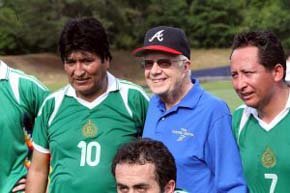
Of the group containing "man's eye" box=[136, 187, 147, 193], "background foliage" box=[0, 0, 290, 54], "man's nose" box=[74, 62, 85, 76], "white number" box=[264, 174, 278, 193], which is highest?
"background foliage" box=[0, 0, 290, 54]

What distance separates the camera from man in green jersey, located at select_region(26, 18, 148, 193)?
4.25 m

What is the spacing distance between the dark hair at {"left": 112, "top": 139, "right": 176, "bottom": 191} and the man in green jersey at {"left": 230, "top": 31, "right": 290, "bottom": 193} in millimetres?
780

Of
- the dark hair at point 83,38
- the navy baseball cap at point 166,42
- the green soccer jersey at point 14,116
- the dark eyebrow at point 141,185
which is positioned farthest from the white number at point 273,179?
the green soccer jersey at point 14,116

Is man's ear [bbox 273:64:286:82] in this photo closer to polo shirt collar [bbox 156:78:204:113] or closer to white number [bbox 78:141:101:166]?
polo shirt collar [bbox 156:78:204:113]

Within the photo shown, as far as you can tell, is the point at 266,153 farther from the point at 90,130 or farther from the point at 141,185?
the point at 90,130

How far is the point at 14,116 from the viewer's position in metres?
4.54

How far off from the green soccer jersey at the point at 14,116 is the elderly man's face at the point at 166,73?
103 cm

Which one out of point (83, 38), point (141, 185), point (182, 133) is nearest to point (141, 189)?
point (141, 185)

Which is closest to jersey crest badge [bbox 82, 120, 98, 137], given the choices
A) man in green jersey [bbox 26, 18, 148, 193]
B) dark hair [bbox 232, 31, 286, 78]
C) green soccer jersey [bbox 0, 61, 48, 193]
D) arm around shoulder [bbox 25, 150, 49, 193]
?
man in green jersey [bbox 26, 18, 148, 193]

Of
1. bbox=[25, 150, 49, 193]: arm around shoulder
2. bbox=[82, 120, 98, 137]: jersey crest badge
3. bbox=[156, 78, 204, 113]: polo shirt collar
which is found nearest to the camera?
bbox=[156, 78, 204, 113]: polo shirt collar

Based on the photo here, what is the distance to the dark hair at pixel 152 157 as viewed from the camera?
10.4 feet

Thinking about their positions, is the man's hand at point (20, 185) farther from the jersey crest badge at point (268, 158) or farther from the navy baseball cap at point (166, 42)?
the jersey crest badge at point (268, 158)

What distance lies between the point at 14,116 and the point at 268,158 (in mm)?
1761

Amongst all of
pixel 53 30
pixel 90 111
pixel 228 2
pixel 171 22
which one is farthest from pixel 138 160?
pixel 228 2
